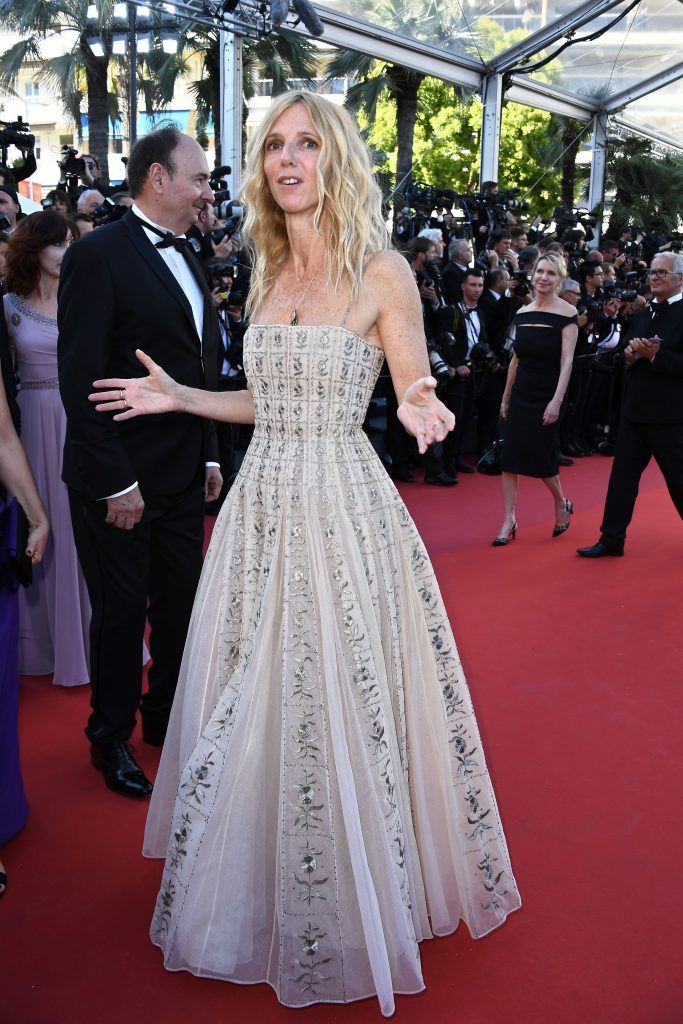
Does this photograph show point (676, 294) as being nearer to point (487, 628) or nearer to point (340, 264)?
point (487, 628)

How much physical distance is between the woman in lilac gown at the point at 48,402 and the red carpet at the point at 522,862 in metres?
0.23

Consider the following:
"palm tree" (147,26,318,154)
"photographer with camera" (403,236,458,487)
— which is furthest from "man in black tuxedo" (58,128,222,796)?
"palm tree" (147,26,318,154)

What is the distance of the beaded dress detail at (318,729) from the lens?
6.40 feet

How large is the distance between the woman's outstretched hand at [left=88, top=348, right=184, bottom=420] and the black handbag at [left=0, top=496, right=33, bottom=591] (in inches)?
14.3

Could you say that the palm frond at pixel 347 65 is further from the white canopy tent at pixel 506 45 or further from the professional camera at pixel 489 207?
the professional camera at pixel 489 207

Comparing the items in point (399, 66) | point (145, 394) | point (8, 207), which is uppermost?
point (399, 66)

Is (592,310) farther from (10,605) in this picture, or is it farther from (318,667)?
(318,667)

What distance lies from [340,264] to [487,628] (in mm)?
2787

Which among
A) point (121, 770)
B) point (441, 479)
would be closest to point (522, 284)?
point (441, 479)

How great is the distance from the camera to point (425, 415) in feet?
5.84

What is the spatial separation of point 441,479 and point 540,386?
1905 millimetres

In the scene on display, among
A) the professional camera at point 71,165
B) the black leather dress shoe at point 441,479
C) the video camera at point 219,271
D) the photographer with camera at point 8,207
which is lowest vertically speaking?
the black leather dress shoe at point 441,479

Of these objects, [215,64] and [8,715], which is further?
[215,64]

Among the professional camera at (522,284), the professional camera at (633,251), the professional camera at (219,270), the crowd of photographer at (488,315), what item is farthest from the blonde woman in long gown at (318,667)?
the professional camera at (633,251)
